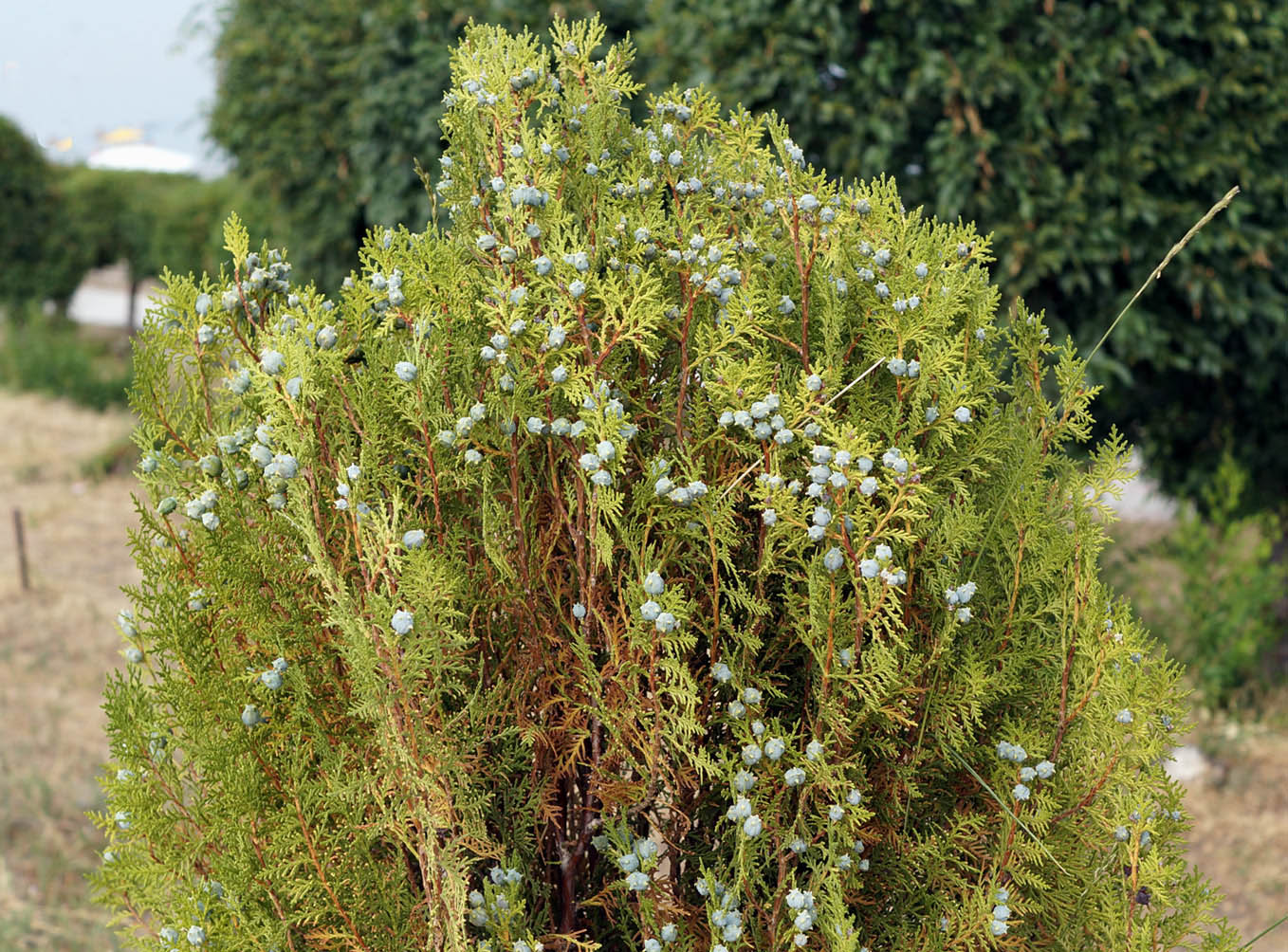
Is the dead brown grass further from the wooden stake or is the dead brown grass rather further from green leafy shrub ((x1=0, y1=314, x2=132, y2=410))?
green leafy shrub ((x1=0, y1=314, x2=132, y2=410))

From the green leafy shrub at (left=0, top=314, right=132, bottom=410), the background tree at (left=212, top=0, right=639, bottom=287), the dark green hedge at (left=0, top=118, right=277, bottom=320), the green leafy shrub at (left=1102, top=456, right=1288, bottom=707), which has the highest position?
the background tree at (left=212, top=0, right=639, bottom=287)

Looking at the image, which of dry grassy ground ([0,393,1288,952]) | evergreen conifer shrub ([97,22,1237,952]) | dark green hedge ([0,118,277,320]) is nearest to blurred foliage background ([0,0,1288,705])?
dry grassy ground ([0,393,1288,952])

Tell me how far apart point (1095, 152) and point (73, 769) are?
17.6 ft

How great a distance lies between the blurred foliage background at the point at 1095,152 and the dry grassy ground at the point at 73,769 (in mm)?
678

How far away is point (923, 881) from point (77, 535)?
8031 millimetres

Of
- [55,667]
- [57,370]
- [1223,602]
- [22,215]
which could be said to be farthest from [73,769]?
[22,215]

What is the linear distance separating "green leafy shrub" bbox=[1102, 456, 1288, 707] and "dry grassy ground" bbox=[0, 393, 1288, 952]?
0.35 metres

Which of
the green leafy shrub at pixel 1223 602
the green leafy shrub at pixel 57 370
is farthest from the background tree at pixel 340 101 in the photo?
the green leafy shrub at pixel 57 370

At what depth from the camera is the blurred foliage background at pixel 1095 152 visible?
15.9ft

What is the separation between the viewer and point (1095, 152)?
5.00m

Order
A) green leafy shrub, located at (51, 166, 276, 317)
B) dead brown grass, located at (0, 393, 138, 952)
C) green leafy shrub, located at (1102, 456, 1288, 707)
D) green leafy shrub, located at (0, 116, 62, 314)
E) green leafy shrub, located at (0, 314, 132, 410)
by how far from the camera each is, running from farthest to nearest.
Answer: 1. green leafy shrub, located at (0, 116, 62, 314)
2. green leafy shrub, located at (51, 166, 276, 317)
3. green leafy shrub, located at (0, 314, 132, 410)
4. green leafy shrub, located at (1102, 456, 1288, 707)
5. dead brown grass, located at (0, 393, 138, 952)

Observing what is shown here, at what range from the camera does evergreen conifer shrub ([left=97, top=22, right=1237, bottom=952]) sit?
169 centimetres

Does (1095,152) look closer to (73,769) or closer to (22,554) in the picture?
(73,769)

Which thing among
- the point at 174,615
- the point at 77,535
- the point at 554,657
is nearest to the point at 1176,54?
the point at 554,657
